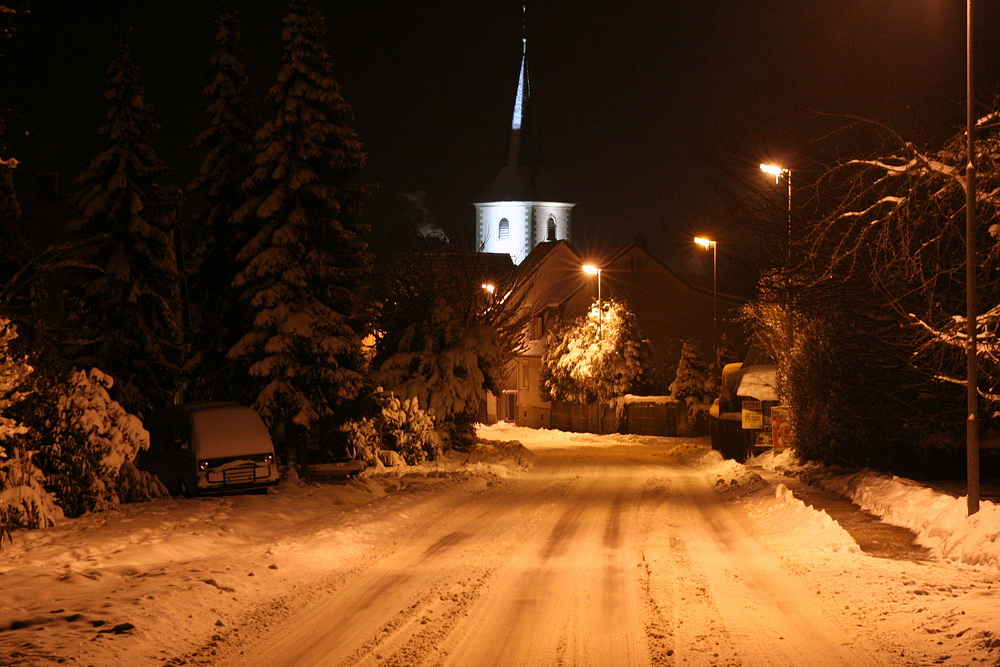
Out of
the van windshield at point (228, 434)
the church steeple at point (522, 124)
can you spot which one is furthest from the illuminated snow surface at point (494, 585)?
the church steeple at point (522, 124)

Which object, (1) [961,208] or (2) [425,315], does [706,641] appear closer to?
(1) [961,208]

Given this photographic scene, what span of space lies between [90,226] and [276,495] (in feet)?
34.9

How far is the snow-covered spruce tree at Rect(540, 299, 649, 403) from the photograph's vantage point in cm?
5609

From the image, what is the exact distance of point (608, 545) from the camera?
14.9 m

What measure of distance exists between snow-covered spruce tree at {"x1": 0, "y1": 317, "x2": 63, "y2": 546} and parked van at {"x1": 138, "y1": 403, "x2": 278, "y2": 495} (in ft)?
17.2

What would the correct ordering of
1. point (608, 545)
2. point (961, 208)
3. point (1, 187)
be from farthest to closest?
point (1, 187) → point (961, 208) → point (608, 545)

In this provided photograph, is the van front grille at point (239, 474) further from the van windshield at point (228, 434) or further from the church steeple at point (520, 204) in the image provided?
the church steeple at point (520, 204)

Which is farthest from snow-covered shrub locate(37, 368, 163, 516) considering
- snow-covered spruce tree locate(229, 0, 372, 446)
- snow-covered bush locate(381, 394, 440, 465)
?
snow-covered bush locate(381, 394, 440, 465)

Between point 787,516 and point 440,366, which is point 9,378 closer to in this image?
point 787,516

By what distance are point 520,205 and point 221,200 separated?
337 ft

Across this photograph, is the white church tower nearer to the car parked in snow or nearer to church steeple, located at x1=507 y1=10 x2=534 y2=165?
church steeple, located at x1=507 y1=10 x2=534 y2=165

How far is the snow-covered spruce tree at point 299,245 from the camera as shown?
2411 centimetres

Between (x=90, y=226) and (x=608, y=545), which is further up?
(x=90, y=226)

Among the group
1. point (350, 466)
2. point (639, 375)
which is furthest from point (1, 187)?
point (639, 375)
